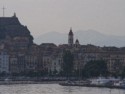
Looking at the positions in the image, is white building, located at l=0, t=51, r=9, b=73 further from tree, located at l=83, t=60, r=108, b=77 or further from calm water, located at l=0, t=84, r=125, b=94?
calm water, located at l=0, t=84, r=125, b=94

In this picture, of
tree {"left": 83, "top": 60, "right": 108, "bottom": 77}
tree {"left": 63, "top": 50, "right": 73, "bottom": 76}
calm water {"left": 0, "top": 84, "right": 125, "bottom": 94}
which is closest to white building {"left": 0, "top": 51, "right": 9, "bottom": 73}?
tree {"left": 63, "top": 50, "right": 73, "bottom": 76}

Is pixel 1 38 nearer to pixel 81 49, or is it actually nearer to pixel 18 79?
pixel 81 49

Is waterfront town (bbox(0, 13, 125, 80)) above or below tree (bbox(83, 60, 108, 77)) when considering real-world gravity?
above

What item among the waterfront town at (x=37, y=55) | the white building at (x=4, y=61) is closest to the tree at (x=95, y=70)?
the waterfront town at (x=37, y=55)

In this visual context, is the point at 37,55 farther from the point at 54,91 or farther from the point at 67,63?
the point at 54,91

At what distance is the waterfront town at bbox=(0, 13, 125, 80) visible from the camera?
93.3 meters

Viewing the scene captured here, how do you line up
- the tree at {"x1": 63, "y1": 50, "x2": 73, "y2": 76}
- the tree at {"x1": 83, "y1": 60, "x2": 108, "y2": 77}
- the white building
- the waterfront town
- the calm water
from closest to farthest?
the calm water → the tree at {"x1": 83, "y1": 60, "x2": 108, "y2": 77} → the tree at {"x1": 63, "y1": 50, "x2": 73, "y2": 76} → the waterfront town → the white building

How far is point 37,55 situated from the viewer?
323 feet

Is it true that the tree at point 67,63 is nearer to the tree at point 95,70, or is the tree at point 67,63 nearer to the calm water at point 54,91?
the tree at point 95,70

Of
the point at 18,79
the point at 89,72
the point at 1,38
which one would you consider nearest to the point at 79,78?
the point at 89,72

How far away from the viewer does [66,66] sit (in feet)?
275

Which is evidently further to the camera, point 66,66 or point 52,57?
point 52,57

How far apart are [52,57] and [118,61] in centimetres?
813

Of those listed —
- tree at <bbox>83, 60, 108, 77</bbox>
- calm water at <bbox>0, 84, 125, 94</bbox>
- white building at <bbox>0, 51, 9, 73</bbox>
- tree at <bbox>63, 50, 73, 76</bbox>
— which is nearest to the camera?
calm water at <bbox>0, 84, 125, 94</bbox>
